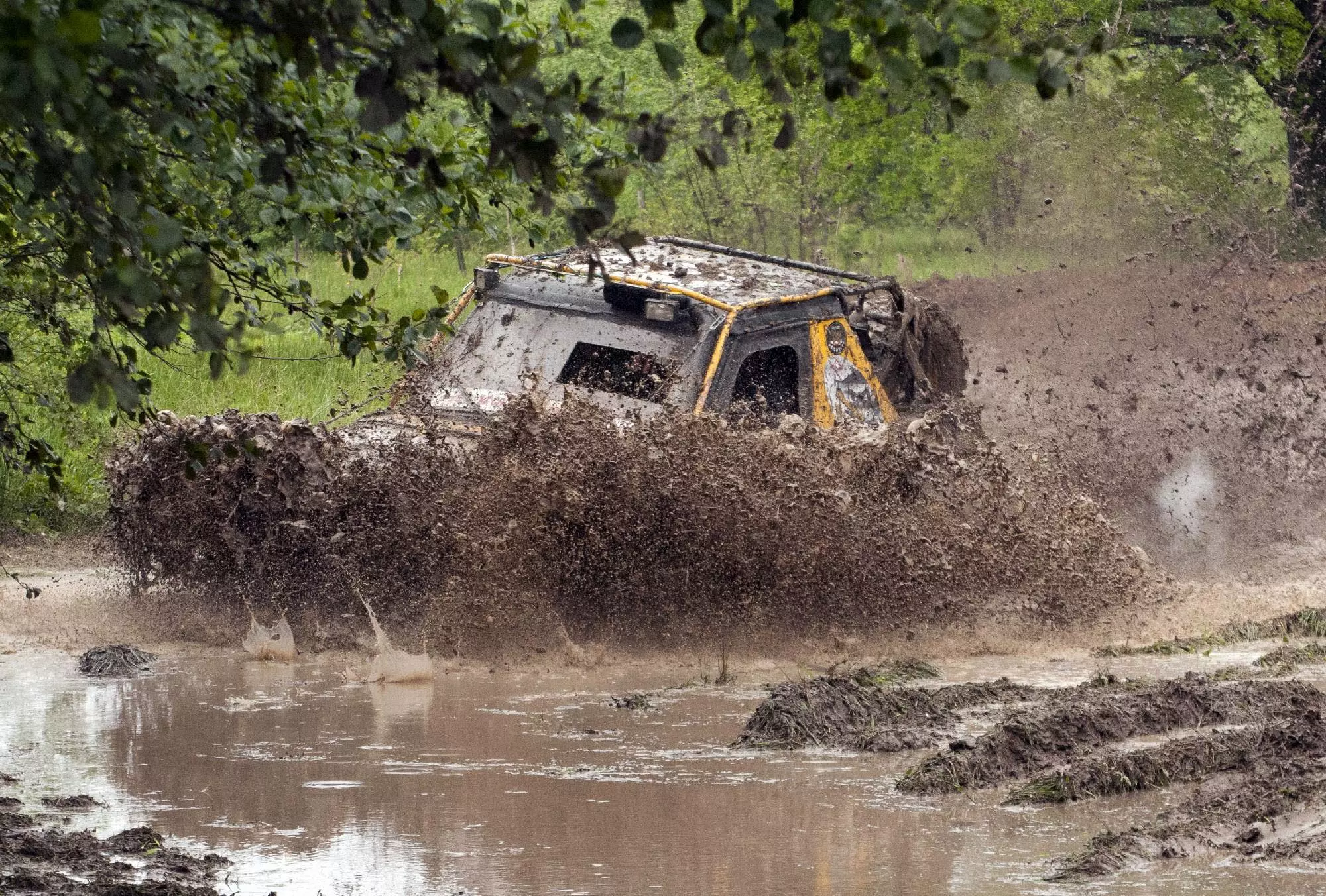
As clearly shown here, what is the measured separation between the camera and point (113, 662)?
332 inches

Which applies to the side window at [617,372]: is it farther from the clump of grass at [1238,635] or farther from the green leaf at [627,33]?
the green leaf at [627,33]

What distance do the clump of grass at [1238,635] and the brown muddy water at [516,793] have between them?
0.45m

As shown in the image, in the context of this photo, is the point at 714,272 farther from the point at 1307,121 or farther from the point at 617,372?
the point at 1307,121

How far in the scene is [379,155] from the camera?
539cm

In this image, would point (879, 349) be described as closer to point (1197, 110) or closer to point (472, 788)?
point (472, 788)

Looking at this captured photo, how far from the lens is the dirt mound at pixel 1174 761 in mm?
6117

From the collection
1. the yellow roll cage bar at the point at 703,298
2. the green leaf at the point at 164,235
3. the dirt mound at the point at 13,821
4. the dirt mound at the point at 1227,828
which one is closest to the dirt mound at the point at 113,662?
the yellow roll cage bar at the point at 703,298

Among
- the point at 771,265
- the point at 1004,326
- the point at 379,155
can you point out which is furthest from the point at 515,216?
the point at 1004,326

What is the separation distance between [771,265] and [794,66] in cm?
699

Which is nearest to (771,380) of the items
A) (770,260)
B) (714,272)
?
(714,272)

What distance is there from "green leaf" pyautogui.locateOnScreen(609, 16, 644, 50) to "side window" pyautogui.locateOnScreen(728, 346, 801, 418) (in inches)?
246

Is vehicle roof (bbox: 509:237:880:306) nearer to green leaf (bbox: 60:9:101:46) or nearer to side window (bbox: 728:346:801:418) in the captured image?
side window (bbox: 728:346:801:418)

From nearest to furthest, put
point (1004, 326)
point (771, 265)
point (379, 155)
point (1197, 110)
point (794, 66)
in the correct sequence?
1. point (794, 66)
2. point (379, 155)
3. point (771, 265)
4. point (1004, 326)
5. point (1197, 110)

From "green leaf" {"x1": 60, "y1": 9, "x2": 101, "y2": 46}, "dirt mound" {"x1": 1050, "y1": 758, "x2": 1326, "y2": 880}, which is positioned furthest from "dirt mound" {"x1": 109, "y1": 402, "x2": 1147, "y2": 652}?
"green leaf" {"x1": 60, "y1": 9, "x2": 101, "y2": 46}
